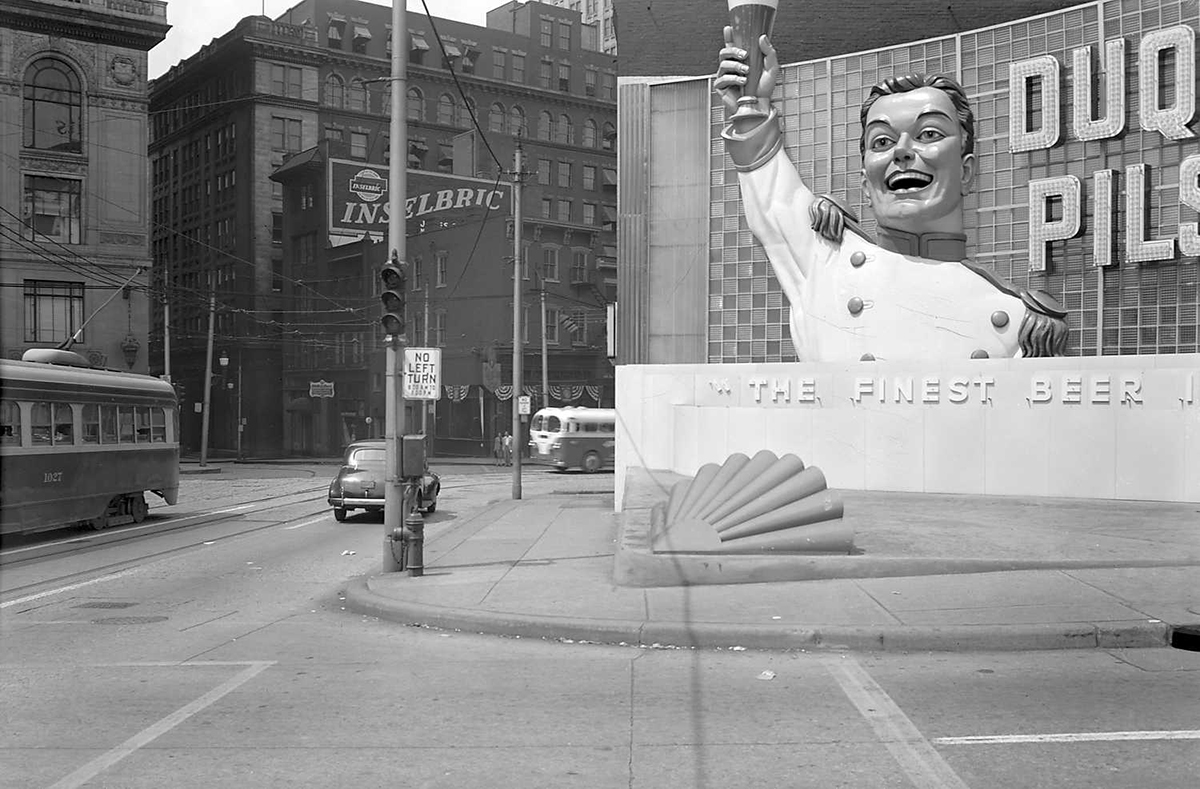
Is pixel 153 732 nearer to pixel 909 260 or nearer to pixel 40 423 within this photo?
pixel 909 260

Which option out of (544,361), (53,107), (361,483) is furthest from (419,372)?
(53,107)

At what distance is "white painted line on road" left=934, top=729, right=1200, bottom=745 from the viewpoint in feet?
22.9

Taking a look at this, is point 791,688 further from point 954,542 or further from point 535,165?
point 535,165

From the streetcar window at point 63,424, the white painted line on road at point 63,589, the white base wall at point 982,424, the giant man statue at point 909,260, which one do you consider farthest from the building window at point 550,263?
the white painted line on road at point 63,589

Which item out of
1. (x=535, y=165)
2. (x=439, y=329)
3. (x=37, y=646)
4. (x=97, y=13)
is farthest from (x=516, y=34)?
(x=37, y=646)

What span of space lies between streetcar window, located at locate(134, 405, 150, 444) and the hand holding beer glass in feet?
45.3

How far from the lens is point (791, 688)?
8594 mm

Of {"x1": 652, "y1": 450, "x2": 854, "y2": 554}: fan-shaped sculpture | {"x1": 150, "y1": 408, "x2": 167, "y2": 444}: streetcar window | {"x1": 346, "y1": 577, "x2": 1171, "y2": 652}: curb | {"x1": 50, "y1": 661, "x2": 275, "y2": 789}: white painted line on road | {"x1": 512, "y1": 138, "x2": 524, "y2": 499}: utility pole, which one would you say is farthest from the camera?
{"x1": 512, "y1": 138, "x2": 524, "y2": 499}: utility pole

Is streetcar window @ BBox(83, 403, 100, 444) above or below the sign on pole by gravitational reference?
below

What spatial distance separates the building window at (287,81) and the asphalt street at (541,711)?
70.4 meters

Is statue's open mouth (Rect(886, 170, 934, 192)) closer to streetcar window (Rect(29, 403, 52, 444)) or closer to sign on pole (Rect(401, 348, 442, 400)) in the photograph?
sign on pole (Rect(401, 348, 442, 400))

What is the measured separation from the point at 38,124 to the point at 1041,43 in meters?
43.9

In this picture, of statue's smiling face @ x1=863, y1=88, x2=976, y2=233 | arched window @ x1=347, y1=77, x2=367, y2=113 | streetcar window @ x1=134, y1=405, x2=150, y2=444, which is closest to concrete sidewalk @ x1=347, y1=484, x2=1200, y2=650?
statue's smiling face @ x1=863, y1=88, x2=976, y2=233

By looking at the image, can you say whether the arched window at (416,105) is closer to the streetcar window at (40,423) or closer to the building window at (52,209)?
the building window at (52,209)
